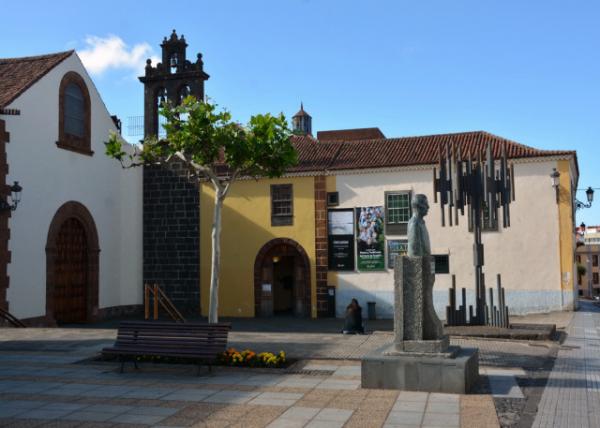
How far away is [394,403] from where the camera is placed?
8086mm

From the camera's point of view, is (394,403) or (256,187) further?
(256,187)

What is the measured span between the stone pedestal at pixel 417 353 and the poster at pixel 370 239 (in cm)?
1366

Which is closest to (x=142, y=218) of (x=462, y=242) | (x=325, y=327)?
(x=325, y=327)

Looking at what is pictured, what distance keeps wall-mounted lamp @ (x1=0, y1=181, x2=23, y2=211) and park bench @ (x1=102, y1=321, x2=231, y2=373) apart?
31.6ft

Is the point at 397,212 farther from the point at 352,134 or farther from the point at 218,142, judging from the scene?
the point at 352,134

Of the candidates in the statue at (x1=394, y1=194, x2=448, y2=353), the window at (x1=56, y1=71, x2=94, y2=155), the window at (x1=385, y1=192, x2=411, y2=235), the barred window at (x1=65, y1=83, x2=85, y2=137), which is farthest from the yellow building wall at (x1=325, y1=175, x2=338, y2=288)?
the statue at (x1=394, y1=194, x2=448, y2=353)

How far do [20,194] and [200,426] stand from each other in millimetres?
14294

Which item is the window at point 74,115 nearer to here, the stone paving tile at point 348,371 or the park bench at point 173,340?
the park bench at point 173,340

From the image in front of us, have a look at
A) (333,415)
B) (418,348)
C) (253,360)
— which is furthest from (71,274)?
(333,415)

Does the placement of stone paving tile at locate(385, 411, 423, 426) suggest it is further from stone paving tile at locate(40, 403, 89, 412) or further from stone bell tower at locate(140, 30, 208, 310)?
stone bell tower at locate(140, 30, 208, 310)

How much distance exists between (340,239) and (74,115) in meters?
10.5

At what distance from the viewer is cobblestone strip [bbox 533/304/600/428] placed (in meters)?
7.27

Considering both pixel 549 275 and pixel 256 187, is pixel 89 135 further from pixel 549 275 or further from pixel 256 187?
pixel 549 275

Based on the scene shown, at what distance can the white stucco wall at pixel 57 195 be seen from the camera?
19062mm
